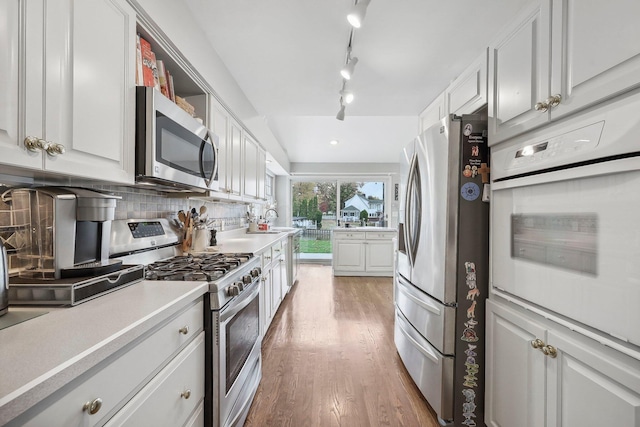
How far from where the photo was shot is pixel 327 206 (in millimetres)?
6723

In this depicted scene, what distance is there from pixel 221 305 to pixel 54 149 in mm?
809

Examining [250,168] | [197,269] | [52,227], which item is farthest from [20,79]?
[250,168]

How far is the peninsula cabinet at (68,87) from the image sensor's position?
0.75 metres

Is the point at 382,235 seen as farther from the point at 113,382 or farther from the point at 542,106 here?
the point at 113,382

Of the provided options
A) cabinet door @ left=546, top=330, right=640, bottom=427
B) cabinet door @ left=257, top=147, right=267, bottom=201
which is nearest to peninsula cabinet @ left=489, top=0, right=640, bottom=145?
cabinet door @ left=546, top=330, right=640, bottom=427

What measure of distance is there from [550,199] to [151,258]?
2042mm

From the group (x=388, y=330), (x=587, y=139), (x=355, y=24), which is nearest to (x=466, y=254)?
(x=587, y=139)

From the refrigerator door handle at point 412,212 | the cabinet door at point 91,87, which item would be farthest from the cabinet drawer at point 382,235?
the cabinet door at point 91,87

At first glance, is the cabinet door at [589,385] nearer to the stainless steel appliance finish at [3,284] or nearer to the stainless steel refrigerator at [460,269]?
the stainless steel refrigerator at [460,269]

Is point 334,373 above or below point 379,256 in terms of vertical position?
below

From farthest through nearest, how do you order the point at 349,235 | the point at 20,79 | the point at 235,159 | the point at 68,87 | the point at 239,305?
the point at 349,235
the point at 235,159
the point at 239,305
the point at 68,87
the point at 20,79

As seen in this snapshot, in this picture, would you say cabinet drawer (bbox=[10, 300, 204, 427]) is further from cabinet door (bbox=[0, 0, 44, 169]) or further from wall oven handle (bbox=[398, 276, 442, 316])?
wall oven handle (bbox=[398, 276, 442, 316])

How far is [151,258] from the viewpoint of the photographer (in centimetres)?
175

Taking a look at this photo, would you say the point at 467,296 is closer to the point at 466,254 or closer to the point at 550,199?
the point at 466,254
